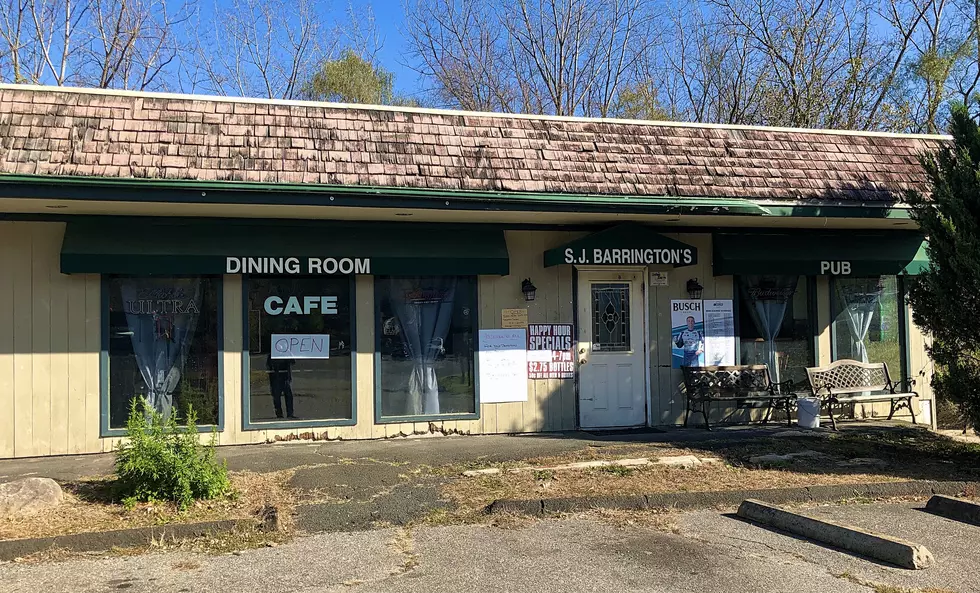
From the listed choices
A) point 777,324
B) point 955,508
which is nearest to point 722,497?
point 955,508

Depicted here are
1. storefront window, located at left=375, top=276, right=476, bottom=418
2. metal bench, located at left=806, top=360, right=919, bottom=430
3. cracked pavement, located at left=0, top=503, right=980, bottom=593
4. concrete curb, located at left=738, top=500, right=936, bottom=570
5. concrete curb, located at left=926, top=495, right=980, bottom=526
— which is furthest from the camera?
Result: metal bench, located at left=806, top=360, right=919, bottom=430

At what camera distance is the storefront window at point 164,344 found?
9.37m

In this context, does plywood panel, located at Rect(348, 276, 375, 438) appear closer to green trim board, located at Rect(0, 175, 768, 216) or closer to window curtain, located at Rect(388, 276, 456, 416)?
window curtain, located at Rect(388, 276, 456, 416)

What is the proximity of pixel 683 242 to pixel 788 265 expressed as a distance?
149 cm

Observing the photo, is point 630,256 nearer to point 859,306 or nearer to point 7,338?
point 859,306

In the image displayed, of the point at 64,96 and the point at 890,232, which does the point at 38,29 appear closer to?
the point at 64,96

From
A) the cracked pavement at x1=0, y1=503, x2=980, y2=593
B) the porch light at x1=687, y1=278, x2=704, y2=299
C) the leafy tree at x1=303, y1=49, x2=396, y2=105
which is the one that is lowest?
the cracked pavement at x1=0, y1=503, x2=980, y2=593

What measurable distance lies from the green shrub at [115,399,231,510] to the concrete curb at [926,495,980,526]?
5.96m

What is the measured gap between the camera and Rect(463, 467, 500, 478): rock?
26.0 ft

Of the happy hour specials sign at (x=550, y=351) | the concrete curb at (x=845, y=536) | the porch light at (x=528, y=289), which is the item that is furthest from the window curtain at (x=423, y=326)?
the concrete curb at (x=845, y=536)

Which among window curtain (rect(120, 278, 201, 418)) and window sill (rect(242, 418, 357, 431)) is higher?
window curtain (rect(120, 278, 201, 418))

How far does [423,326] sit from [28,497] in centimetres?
495

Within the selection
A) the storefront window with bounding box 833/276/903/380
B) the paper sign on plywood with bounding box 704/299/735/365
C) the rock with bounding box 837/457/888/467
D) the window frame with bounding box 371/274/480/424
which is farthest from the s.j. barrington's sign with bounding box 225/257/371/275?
the storefront window with bounding box 833/276/903/380

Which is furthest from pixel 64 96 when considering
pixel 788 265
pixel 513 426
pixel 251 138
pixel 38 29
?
pixel 38 29
